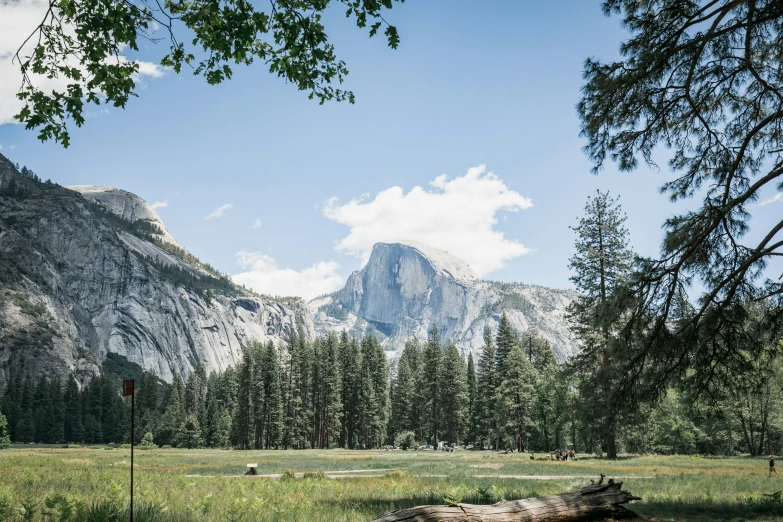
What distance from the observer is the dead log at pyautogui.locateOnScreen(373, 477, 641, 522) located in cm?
696

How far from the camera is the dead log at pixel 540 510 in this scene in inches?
274

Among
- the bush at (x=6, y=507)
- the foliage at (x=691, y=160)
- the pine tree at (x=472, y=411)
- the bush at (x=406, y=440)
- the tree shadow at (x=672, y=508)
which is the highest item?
the foliage at (x=691, y=160)

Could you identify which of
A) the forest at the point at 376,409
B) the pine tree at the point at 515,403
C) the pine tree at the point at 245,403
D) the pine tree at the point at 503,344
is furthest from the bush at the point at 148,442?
the pine tree at the point at 515,403

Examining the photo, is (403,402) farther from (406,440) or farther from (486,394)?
(486,394)

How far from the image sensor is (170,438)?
302 ft

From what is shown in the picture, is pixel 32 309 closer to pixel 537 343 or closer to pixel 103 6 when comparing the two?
pixel 537 343

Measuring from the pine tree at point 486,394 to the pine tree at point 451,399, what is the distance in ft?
8.62

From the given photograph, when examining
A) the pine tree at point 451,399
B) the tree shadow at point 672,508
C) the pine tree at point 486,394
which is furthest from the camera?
the pine tree at point 451,399

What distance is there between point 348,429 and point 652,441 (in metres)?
44.4

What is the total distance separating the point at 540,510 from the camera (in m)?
8.28

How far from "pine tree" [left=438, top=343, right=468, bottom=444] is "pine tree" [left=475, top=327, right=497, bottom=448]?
2.63 metres

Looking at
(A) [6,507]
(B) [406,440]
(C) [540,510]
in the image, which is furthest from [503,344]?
(A) [6,507]

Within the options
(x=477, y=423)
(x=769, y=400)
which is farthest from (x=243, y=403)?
(x=769, y=400)

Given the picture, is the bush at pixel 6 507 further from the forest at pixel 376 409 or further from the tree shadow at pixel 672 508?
the forest at pixel 376 409
